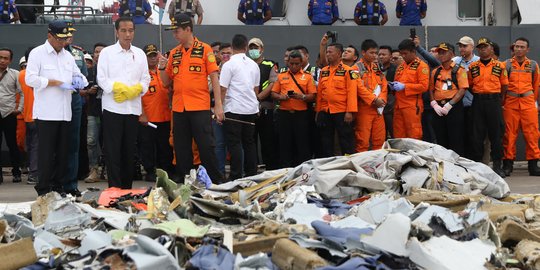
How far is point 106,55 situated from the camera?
395 inches

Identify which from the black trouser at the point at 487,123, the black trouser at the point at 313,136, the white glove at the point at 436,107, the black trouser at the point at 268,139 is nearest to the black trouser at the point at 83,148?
the black trouser at the point at 268,139

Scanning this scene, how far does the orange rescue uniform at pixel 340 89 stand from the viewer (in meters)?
11.8

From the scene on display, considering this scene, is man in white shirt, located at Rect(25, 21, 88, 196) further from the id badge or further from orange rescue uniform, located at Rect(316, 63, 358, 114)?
the id badge

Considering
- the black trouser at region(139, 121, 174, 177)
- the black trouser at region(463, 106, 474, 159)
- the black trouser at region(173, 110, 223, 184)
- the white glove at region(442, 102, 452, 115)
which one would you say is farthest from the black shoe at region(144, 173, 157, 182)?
the black trouser at region(463, 106, 474, 159)

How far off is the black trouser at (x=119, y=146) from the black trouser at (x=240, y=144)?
4.78 feet

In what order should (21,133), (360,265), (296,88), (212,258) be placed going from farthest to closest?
(21,133) → (296,88) → (212,258) → (360,265)

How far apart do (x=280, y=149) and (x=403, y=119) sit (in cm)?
178

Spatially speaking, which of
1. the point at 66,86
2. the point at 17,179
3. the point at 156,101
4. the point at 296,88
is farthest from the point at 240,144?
the point at 17,179

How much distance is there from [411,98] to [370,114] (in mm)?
810

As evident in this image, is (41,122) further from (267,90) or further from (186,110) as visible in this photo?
(267,90)

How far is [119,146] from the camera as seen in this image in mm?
10039

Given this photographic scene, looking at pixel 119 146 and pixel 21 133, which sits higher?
pixel 119 146

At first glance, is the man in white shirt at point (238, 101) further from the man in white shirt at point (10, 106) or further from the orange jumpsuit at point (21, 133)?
the orange jumpsuit at point (21, 133)

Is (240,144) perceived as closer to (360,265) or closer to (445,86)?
(445,86)
